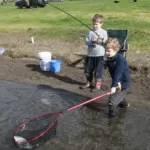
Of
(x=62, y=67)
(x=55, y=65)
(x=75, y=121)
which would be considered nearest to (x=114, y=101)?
(x=75, y=121)

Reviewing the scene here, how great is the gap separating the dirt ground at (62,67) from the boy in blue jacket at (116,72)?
3.11ft

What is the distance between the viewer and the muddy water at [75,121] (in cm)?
600

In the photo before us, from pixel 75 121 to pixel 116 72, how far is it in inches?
50.1

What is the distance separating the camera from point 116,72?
21.9 feet

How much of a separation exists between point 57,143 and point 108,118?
145 centimetres

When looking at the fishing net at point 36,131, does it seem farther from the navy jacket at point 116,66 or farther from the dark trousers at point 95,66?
the dark trousers at point 95,66

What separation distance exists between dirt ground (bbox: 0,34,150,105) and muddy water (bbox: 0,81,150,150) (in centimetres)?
48

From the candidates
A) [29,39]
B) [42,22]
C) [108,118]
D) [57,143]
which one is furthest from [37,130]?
[42,22]

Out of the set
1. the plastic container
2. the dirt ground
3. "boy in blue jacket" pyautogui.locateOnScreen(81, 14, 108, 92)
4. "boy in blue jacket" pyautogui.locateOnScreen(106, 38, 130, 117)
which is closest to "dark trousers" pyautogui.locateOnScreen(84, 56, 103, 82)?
"boy in blue jacket" pyautogui.locateOnScreen(81, 14, 108, 92)

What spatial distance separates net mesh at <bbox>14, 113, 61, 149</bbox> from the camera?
5.95 meters

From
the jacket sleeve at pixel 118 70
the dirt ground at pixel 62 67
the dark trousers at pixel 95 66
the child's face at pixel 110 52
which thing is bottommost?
the dirt ground at pixel 62 67

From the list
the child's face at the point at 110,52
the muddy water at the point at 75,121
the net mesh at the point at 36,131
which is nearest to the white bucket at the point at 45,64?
the muddy water at the point at 75,121

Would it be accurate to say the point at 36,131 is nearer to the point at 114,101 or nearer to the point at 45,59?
the point at 114,101

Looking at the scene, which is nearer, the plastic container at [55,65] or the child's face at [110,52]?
the child's face at [110,52]
